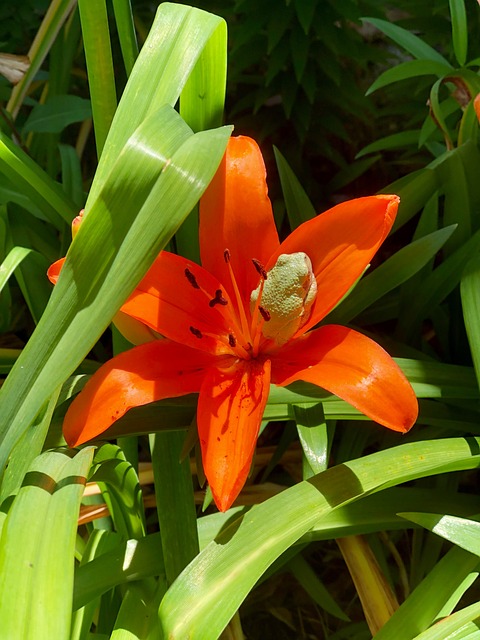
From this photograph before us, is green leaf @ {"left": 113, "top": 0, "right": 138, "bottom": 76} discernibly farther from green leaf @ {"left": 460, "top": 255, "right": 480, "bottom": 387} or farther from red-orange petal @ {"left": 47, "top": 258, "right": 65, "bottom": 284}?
green leaf @ {"left": 460, "top": 255, "right": 480, "bottom": 387}

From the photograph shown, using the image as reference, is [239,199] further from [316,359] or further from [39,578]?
[39,578]

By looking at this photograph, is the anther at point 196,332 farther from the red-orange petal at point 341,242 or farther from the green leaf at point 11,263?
the green leaf at point 11,263

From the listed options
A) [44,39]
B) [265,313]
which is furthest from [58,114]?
[265,313]

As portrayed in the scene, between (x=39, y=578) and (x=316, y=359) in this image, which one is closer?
(x=39, y=578)

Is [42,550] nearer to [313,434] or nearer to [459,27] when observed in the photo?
[313,434]

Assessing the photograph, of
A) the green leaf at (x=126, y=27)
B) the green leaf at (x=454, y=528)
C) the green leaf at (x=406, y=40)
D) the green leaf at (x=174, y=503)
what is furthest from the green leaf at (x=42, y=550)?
the green leaf at (x=406, y=40)

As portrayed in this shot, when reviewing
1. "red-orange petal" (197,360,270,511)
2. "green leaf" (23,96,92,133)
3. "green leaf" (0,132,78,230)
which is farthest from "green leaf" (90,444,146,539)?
"green leaf" (23,96,92,133)

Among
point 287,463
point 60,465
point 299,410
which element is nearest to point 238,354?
point 299,410
